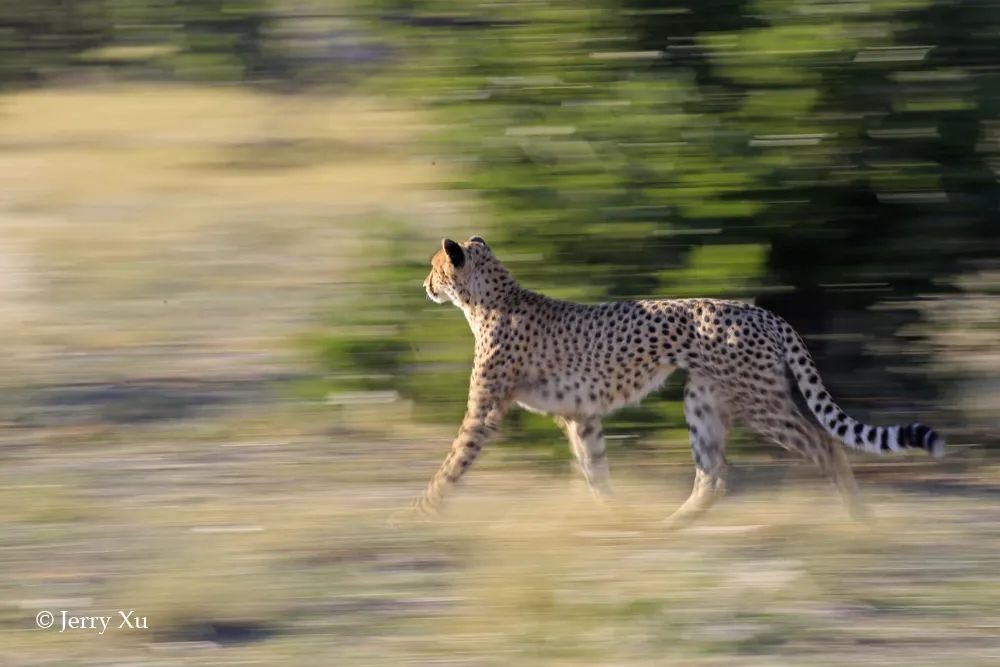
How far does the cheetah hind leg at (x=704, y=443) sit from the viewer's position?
243 inches

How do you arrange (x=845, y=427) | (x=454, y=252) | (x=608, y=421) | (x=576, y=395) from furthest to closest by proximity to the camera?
1. (x=608, y=421)
2. (x=454, y=252)
3. (x=576, y=395)
4. (x=845, y=427)

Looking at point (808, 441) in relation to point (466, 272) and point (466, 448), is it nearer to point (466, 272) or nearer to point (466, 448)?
point (466, 448)

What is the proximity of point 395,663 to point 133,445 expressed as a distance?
8.93 ft

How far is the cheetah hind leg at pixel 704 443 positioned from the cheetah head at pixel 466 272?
874 millimetres

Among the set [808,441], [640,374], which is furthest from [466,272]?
[808,441]

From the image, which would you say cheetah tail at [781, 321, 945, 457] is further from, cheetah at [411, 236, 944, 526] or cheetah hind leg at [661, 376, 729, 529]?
cheetah hind leg at [661, 376, 729, 529]

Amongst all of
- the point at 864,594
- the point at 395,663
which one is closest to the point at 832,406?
the point at 864,594

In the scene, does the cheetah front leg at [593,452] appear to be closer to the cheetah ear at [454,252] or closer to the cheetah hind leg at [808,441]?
the cheetah hind leg at [808,441]

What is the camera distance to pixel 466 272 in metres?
6.50

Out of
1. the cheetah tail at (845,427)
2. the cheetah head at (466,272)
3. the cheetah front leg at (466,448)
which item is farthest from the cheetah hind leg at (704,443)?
the cheetah head at (466,272)

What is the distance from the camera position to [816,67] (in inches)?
251

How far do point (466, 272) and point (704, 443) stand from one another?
109 centimetres

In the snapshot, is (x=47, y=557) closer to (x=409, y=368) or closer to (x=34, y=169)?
(x=409, y=368)

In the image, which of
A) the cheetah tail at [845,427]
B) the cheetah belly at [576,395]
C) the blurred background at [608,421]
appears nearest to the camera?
the blurred background at [608,421]
